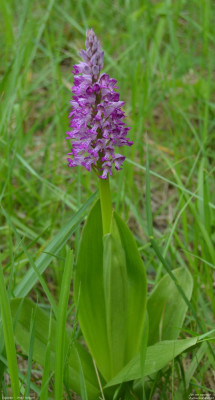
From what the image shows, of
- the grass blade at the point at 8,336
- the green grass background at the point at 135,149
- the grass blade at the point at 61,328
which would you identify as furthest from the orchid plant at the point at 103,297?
the green grass background at the point at 135,149

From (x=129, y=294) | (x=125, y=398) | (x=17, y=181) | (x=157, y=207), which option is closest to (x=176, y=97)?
(x=157, y=207)

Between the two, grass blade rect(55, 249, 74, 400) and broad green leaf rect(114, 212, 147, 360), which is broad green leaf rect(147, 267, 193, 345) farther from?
grass blade rect(55, 249, 74, 400)

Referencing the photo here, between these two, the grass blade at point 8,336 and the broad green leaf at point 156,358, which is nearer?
the grass blade at point 8,336

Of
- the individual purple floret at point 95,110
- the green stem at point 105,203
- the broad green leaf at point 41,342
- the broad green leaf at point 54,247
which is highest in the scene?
the individual purple floret at point 95,110

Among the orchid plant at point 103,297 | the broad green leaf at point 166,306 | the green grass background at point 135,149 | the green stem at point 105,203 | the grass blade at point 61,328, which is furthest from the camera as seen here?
the green grass background at point 135,149

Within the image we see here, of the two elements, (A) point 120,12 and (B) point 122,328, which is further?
(A) point 120,12

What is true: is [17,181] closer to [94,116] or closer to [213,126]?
[213,126]

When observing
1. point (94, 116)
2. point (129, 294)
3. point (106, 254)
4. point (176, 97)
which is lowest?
point (129, 294)

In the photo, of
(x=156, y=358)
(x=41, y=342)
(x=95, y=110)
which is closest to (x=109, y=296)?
(x=156, y=358)

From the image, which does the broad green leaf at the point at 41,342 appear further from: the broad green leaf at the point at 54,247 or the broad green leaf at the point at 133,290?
the broad green leaf at the point at 133,290

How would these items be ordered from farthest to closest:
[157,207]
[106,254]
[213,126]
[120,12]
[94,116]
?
[120,12]
[213,126]
[157,207]
[106,254]
[94,116]
